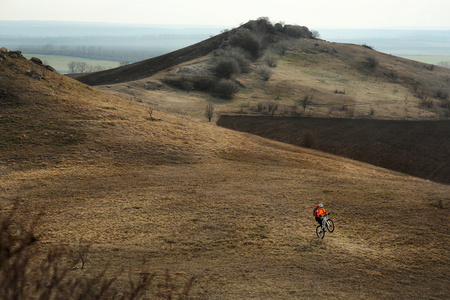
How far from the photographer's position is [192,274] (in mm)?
13531

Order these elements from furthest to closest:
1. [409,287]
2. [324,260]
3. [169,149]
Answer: [169,149]
[324,260]
[409,287]

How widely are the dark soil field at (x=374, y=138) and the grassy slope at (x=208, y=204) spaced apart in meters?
5.69

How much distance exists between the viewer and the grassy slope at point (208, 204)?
1403 centimetres

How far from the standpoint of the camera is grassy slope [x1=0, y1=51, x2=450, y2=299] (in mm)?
14027

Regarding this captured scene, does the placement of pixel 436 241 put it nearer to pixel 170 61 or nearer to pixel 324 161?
pixel 324 161

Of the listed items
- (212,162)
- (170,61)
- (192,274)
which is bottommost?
(192,274)

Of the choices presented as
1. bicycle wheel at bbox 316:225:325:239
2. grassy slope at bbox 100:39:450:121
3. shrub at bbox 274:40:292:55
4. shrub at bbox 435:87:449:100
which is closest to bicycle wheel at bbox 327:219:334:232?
bicycle wheel at bbox 316:225:325:239

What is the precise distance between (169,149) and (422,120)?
45.9 m

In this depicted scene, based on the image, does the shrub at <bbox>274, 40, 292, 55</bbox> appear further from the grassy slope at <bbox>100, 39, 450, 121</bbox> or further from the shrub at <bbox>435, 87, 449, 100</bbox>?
the shrub at <bbox>435, 87, 449, 100</bbox>

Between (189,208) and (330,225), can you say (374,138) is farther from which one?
(189,208)

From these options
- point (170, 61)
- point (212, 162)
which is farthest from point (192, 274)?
point (170, 61)

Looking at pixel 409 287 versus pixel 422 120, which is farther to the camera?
pixel 422 120

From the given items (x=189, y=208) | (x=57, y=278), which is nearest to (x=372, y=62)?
(x=189, y=208)

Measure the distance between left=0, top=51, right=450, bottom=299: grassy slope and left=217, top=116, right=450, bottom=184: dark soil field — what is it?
18.7 ft
